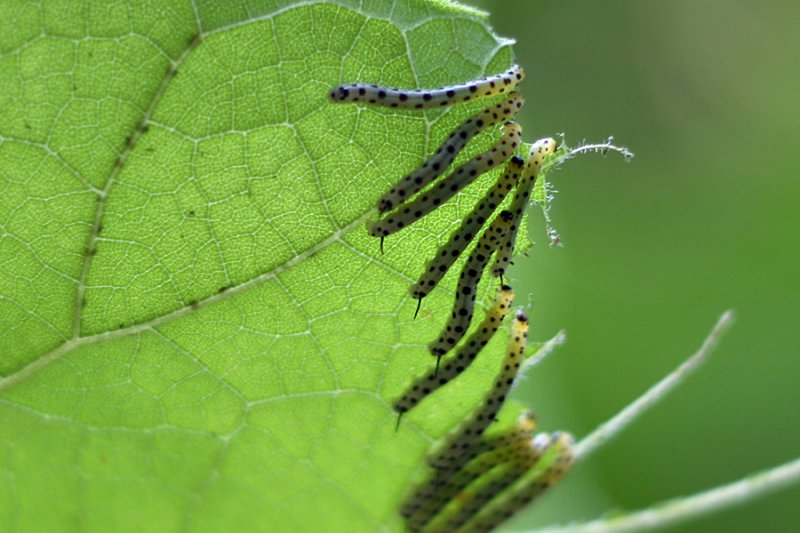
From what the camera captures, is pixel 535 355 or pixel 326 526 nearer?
pixel 535 355

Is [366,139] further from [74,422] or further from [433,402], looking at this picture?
[74,422]

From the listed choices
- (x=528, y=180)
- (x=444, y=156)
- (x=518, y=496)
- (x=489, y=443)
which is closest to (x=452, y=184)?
(x=444, y=156)

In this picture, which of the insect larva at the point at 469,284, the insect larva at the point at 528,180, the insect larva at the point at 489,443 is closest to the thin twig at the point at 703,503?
the insect larva at the point at 489,443

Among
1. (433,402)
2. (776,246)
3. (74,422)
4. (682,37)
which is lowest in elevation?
(433,402)

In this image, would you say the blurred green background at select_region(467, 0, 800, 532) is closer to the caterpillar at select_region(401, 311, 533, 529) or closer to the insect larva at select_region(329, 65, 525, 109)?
the caterpillar at select_region(401, 311, 533, 529)

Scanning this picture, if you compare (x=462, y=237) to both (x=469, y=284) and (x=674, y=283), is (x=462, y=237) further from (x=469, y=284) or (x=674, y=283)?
(x=674, y=283)

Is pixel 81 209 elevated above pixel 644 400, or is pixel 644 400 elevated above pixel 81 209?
pixel 81 209

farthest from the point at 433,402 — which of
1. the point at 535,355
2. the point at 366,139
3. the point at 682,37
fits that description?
the point at 682,37
